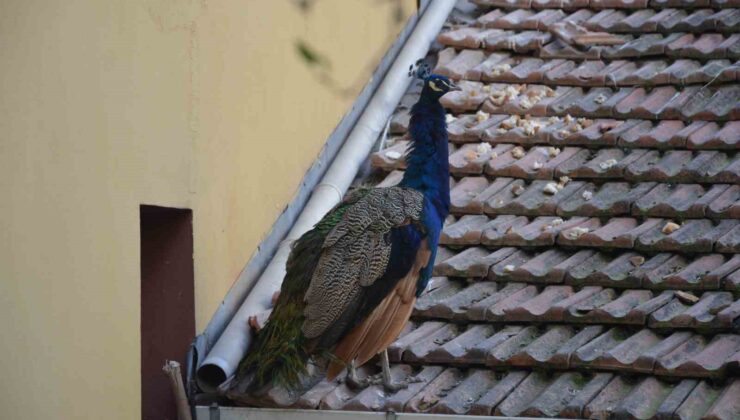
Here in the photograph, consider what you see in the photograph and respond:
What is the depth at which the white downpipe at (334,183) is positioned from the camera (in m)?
5.36

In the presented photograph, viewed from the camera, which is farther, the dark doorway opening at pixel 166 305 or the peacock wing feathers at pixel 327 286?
the dark doorway opening at pixel 166 305

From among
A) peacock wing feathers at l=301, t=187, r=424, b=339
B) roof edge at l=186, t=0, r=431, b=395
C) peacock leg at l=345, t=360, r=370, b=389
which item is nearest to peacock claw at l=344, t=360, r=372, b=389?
peacock leg at l=345, t=360, r=370, b=389

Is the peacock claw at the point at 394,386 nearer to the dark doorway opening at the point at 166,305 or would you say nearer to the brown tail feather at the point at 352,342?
the brown tail feather at the point at 352,342

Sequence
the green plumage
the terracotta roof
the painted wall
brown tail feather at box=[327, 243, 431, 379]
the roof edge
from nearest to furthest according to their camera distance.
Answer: the painted wall < the terracotta roof < brown tail feather at box=[327, 243, 431, 379] < the green plumage < the roof edge

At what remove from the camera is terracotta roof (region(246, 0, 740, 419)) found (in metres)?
4.95

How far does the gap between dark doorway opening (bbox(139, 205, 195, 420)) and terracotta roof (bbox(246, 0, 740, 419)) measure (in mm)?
521

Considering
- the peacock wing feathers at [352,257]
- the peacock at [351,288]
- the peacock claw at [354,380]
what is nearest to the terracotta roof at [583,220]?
the peacock claw at [354,380]

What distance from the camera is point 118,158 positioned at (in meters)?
4.86

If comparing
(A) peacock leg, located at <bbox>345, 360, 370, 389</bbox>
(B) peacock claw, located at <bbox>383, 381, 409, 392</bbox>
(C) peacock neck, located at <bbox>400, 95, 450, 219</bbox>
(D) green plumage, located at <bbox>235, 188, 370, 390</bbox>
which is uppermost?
(C) peacock neck, located at <bbox>400, 95, 450, 219</bbox>

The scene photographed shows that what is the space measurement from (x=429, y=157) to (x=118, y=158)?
1389 millimetres

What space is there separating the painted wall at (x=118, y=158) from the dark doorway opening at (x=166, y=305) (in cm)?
7

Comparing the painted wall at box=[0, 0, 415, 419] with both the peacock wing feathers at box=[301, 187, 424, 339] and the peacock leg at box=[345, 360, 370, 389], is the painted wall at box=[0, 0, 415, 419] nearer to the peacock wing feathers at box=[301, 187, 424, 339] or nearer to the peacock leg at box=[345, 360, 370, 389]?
the peacock wing feathers at box=[301, 187, 424, 339]

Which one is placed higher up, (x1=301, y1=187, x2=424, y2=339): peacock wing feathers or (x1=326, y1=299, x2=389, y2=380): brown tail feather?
(x1=301, y1=187, x2=424, y2=339): peacock wing feathers

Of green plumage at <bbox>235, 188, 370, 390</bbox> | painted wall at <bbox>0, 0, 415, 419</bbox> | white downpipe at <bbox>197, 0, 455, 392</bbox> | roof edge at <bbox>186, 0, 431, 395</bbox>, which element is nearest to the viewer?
painted wall at <bbox>0, 0, 415, 419</bbox>
